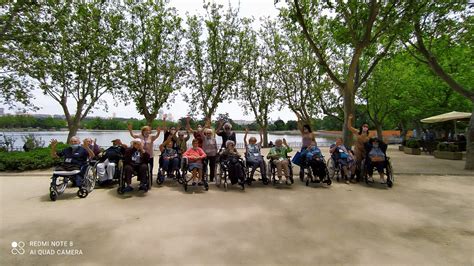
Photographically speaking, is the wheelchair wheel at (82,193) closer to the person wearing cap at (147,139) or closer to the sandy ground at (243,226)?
the sandy ground at (243,226)

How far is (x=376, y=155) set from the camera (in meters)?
6.60

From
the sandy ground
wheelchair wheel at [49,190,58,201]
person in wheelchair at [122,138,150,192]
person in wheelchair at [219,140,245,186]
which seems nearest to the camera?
the sandy ground

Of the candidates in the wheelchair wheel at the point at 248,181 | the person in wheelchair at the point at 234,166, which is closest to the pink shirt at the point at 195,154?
the person in wheelchair at the point at 234,166

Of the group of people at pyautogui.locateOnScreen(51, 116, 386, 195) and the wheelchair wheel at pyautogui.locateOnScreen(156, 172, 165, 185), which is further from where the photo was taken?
the wheelchair wheel at pyautogui.locateOnScreen(156, 172, 165, 185)

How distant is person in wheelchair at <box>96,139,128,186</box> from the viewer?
612cm

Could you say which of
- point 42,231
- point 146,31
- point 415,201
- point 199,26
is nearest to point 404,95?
point 199,26

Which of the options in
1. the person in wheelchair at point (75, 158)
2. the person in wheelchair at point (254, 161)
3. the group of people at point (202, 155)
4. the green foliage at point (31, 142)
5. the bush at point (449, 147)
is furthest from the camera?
the bush at point (449, 147)

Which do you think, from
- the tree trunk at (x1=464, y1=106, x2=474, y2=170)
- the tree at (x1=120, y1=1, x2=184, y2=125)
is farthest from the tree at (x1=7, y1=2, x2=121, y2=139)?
the tree trunk at (x1=464, y1=106, x2=474, y2=170)

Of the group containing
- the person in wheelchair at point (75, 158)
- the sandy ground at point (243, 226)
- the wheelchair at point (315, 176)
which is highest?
the person in wheelchair at point (75, 158)

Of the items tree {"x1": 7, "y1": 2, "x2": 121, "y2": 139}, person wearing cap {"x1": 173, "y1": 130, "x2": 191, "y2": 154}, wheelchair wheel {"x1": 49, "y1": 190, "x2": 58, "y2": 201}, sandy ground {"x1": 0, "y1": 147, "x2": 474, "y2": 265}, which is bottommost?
sandy ground {"x1": 0, "y1": 147, "x2": 474, "y2": 265}

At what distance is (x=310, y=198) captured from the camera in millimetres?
5395

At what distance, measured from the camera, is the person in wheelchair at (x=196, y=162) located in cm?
610

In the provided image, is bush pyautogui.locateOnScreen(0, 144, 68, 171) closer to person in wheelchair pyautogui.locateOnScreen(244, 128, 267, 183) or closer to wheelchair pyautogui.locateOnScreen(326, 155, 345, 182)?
person in wheelchair pyautogui.locateOnScreen(244, 128, 267, 183)

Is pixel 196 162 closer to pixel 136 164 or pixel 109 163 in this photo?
pixel 136 164
